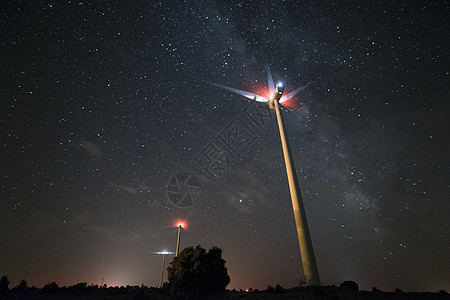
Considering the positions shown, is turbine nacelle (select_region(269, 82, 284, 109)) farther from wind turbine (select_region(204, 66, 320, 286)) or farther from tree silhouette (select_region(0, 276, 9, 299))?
tree silhouette (select_region(0, 276, 9, 299))

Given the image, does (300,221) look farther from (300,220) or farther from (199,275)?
(199,275)

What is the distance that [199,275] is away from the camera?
1512 cm

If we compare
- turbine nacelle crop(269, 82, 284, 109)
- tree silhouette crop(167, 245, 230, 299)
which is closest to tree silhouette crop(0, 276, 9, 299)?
tree silhouette crop(167, 245, 230, 299)

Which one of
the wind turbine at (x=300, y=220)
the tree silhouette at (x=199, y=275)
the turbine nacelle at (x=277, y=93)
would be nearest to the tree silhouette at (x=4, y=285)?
the tree silhouette at (x=199, y=275)

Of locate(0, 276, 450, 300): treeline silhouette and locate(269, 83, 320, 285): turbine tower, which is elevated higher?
locate(269, 83, 320, 285): turbine tower

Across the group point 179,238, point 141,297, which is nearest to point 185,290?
point 141,297

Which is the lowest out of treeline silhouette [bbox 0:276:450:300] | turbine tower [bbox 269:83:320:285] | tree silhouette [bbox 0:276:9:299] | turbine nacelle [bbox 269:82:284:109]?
treeline silhouette [bbox 0:276:450:300]

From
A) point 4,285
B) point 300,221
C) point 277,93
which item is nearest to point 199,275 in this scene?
point 300,221

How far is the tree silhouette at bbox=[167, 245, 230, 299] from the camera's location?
48.8 ft

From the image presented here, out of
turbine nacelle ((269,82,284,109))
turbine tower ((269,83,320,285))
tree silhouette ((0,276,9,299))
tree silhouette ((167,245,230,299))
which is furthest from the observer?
turbine nacelle ((269,82,284,109))

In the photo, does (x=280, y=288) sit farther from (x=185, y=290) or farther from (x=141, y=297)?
(x=141, y=297)

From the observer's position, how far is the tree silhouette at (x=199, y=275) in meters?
14.9

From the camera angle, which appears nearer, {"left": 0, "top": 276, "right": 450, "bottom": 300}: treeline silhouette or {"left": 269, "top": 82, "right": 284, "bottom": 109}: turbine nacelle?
{"left": 0, "top": 276, "right": 450, "bottom": 300}: treeline silhouette

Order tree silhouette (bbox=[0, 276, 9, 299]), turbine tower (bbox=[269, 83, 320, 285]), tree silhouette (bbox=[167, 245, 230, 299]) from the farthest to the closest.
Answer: tree silhouette (bbox=[0, 276, 9, 299]), turbine tower (bbox=[269, 83, 320, 285]), tree silhouette (bbox=[167, 245, 230, 299])
